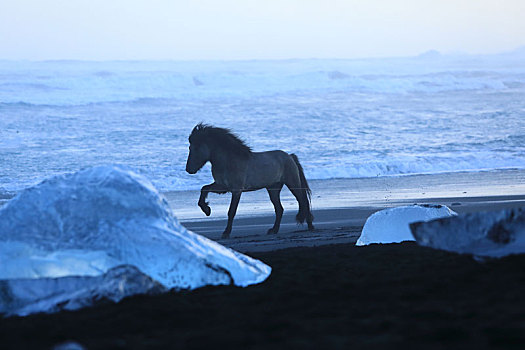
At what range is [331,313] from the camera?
382 centimetres

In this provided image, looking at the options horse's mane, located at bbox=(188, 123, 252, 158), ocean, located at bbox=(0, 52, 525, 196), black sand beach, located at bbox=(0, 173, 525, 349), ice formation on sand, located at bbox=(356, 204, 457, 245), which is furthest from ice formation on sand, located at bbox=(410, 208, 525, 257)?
ocean, located at bbox=(0, 52, 525, 196)

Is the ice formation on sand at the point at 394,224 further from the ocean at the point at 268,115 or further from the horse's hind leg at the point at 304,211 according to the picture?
the ocean at the point at 268,115

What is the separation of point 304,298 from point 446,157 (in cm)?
1759

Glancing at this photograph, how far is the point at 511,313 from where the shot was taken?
350 centimetres

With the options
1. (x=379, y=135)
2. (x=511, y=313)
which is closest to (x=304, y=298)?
(x=511, y=313)

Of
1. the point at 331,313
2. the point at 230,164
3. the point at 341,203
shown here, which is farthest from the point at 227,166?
the point at 331,313

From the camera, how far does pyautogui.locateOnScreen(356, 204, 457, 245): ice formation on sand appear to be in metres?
7.56

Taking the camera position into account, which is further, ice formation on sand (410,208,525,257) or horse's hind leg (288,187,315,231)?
horse's hind leg (288,187,315,231)

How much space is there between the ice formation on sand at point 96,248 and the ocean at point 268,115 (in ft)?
28.4

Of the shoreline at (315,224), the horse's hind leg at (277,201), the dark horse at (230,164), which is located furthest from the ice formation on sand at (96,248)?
the horse's hind leg at (277,201)

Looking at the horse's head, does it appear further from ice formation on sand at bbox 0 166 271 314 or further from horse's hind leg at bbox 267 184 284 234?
ice formation on sand at bbox 0 166 271 314

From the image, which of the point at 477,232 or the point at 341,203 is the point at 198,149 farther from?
the point at 477,232

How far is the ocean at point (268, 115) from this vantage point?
2073 centimetres

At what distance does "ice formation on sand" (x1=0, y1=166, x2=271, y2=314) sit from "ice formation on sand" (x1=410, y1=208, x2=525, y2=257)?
1109 millimetres
